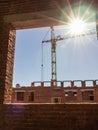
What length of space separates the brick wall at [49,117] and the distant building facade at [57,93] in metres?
27.3

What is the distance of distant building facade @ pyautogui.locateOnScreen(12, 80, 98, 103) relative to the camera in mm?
30344

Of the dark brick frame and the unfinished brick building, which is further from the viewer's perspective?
the dark brick frame

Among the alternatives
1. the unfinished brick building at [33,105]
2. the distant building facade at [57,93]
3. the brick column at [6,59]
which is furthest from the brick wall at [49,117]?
the distant building facade at [57,93]

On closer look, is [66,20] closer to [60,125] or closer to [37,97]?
[60,125]

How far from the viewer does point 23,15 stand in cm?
359

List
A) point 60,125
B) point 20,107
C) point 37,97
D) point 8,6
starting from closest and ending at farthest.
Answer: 1. point 60,125
2. point 20,107
3. point 8,6
4. point 37,97

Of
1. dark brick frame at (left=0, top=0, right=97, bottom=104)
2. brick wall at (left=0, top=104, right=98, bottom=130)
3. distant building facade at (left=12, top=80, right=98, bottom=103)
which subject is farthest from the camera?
distant building facade at (left=12, top=80, right=98, bottom=103)

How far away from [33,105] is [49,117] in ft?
1.09

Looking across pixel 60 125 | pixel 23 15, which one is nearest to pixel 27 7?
pixel 23 15

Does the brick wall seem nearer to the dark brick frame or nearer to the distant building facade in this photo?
the dark brick frame

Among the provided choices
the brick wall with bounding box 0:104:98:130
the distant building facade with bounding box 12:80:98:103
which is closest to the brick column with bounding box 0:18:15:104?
the brick wall with bounding box 0:104:98:130

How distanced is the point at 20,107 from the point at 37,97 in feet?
92.4

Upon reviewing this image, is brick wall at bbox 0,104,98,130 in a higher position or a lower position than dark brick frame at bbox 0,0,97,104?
lower

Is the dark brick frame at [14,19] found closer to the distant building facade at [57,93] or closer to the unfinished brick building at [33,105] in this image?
the unfinished brick building at [33,105]
